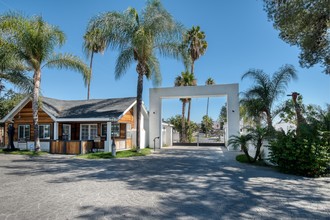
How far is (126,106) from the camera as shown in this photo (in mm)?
19641

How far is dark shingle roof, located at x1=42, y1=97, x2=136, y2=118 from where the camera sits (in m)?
18.9

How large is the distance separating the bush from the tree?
4148 millimetres

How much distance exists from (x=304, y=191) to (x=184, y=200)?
381 centimetres

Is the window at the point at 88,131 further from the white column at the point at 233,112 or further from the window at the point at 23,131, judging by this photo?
the white column at the point at 233,112

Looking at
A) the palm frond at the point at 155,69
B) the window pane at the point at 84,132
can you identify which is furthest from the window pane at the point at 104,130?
the palm frond at the point at 155,69

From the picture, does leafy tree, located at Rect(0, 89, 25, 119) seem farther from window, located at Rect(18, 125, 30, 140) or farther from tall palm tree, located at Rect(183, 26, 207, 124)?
tall palm tree, located at Rect(183, 26, 207, 124)

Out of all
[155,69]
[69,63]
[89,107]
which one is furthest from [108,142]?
[155,69]

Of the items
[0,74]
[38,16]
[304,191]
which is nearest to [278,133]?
[304,191]

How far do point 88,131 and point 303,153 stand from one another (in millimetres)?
15885

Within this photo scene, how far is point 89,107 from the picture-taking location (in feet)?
69.9

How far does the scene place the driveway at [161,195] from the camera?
16.9 ft

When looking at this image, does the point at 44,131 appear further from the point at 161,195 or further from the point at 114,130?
the point at 161,195

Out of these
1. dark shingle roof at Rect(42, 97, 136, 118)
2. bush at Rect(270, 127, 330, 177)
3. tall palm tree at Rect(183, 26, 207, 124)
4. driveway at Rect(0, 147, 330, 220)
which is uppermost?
tall palm tree at Rect(183, 26, 207, 124)

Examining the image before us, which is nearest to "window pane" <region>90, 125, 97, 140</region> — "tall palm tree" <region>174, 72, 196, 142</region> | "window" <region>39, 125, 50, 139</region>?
"window" <region>39, 125, 50, 139</region>
